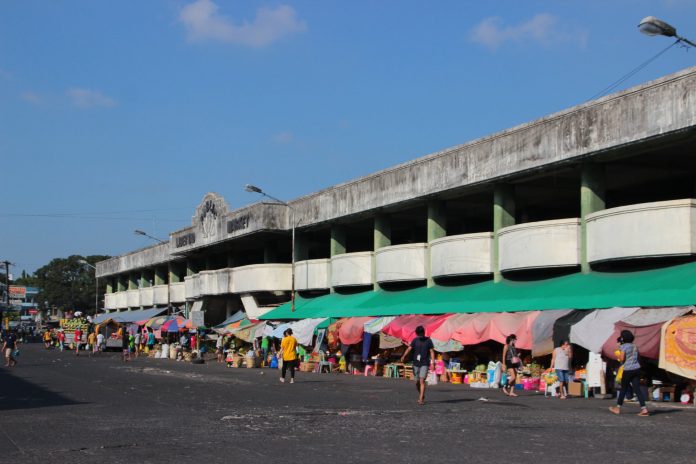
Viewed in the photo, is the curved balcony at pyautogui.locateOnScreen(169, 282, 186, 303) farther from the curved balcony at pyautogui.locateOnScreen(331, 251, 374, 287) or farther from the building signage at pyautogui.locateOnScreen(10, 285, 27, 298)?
the building signage at pyautogui.locateOnScreen(10, 285, 27, 298)

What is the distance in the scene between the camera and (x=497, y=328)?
2722 cm

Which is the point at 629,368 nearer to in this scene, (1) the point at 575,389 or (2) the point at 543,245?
(1) the point at 575,389

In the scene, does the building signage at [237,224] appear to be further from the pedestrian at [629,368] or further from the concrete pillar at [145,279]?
the pedestrian at [629,368]

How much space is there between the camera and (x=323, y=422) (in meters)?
15.6

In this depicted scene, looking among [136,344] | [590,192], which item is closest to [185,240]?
[136,344]

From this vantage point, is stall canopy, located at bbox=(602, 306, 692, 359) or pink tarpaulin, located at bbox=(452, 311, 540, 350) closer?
stall canopy, located at bbox=(602, 306, 692, 359)

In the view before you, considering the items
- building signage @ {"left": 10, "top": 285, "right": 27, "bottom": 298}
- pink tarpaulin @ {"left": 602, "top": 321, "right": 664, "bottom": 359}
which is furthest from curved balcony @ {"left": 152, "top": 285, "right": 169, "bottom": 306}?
building signage @ {"left": 10, "top": 285, "right": 27, "bottom": 298}

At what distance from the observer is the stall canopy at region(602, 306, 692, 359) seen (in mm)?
20906

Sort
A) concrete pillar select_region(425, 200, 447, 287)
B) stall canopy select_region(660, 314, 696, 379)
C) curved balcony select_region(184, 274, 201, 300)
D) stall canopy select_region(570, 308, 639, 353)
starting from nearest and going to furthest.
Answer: stall canopy select_region(660, 314, 696, 379) → stall canopy select_region(570, 308, 639, 353) → concrete pillar select_region(425, 200, 447, 287) → curved balcony select_region(184, 274, 201, 300)

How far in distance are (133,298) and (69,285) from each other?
49741 millimetres

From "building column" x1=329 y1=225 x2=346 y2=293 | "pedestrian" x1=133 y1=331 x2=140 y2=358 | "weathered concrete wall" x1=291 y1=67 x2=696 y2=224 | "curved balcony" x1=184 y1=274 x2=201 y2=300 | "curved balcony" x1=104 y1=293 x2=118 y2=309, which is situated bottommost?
"pedestrian" x1=133 y1=331 x2=140 y2=358

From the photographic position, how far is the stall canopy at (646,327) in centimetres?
2091

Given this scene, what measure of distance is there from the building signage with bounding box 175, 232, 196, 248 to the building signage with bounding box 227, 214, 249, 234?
7.91 metres

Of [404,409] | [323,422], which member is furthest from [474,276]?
[323,422]
